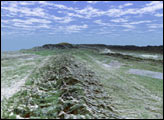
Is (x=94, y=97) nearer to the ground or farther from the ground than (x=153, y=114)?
farther from the ground

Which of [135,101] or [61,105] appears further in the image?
[135,101]

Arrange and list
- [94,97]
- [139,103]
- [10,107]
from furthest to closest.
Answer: [139,103] < [94,97] < [10,107]

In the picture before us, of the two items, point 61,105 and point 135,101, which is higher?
point 61,105

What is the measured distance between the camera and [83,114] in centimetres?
228

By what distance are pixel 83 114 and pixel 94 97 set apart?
2.16 ft

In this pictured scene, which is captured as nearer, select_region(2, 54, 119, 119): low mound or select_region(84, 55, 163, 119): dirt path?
select_region(2, 54, 119, 119): low mound

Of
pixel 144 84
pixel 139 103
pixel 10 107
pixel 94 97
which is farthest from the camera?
pixel 144 84

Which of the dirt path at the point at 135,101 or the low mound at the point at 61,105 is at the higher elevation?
the low mound at the point at 61,105

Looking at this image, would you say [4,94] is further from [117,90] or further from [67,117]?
[117,90]

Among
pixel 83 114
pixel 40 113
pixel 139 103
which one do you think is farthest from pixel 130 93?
pixel 40 113

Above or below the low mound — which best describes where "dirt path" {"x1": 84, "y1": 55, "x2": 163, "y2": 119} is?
below

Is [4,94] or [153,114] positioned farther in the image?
[4,94]

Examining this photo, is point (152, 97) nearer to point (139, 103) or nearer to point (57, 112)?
point (139, 103)

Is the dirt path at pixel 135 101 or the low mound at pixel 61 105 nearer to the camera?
the low mound at pixel 61 105
